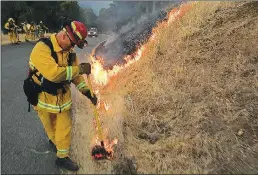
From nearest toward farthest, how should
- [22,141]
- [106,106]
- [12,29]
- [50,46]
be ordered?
[50,46] → [22,141] → [106,106] → [12,29]

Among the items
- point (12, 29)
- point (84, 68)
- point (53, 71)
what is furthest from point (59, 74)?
point (12, 29)

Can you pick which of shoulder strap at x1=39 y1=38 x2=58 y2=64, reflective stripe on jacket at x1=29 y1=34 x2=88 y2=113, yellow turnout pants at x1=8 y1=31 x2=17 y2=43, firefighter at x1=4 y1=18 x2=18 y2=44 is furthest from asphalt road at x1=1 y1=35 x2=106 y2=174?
yellow turnout pants at x1=8 y1=31 x2=17 y2=43

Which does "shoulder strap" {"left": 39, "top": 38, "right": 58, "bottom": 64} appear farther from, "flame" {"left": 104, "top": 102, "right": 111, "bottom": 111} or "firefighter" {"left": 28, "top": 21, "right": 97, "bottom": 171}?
"flame" {"left": 104, "top": 102, "right": 111, "bottom": 111}

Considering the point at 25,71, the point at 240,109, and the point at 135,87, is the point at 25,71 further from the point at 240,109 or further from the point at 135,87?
the point at 240,109

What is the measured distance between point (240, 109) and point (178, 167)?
1.97 metres

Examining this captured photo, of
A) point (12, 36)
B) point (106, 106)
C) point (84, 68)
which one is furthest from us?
point (12, 36)

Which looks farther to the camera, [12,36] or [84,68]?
[12,36]

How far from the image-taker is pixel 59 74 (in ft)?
14.9

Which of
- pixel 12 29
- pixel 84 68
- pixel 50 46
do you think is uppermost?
pixel 50 46

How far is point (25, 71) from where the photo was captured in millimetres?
12547

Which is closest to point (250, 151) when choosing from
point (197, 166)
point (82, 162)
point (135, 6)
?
point (197, 166)

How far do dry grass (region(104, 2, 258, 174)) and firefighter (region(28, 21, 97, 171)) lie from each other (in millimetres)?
842

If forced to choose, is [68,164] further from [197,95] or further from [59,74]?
[197,95]

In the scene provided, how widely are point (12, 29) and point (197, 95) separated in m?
20.2
